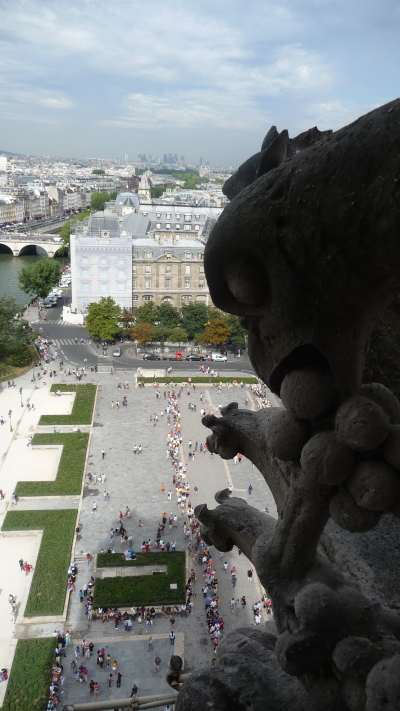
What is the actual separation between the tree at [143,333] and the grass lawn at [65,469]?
530 inches

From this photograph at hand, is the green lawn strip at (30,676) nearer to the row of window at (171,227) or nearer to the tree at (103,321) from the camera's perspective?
the tree at (103,321)

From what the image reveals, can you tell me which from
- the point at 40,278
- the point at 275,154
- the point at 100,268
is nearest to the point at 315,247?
the point at 275,154

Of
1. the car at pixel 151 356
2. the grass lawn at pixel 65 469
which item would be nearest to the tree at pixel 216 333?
the car at pixel 151 356

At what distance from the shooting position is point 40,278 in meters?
51.3

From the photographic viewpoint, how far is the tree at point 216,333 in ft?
134

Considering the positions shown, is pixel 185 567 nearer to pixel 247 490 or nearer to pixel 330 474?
pixel 247 490

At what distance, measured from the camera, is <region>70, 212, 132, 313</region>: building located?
151 feet

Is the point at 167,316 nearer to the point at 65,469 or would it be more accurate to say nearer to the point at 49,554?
the point at 65,469

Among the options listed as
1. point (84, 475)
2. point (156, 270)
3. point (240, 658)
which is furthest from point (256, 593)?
point (156, 270)

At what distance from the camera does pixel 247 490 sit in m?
23.1

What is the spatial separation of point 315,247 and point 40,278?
166 feet

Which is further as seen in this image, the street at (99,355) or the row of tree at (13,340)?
the street at (99,355)

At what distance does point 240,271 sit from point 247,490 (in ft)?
66.7

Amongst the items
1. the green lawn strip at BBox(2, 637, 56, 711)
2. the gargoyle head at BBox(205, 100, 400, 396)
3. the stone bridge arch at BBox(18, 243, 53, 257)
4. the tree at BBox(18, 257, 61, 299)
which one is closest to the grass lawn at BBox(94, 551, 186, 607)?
the green lawn strip at BBox(2, 637, 56, 711)
